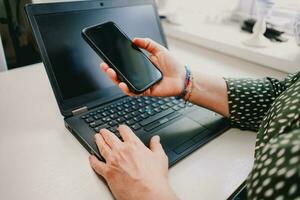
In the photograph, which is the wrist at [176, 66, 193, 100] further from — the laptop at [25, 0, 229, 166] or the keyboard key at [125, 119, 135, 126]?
the keyboard key at [125, 119, 135, 126]

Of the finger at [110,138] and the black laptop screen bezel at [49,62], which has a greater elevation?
the black laptop screen bezel at [49,62]

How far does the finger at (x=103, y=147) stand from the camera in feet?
1.49

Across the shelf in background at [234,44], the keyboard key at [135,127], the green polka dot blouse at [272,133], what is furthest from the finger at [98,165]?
the shelf in background at [234,44]

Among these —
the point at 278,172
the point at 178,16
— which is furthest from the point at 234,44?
the point at 278,172

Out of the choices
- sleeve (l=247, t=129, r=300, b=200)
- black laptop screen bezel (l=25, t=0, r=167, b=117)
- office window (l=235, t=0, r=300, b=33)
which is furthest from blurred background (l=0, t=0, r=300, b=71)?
sleeve (l=247, t=129, r=300, b=200)

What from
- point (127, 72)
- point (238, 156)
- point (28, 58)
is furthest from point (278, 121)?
point (28, 58)

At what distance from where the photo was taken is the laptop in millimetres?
527

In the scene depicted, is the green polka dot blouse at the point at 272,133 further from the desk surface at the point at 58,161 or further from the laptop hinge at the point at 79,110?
the laptop hinge at the point at 79,110

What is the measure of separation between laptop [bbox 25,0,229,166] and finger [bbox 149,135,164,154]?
0.02 metres

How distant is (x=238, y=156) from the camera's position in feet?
1.70

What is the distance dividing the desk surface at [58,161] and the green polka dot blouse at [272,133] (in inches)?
2.4

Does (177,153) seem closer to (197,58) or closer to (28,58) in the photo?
(197,58)

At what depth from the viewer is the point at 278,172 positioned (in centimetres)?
28

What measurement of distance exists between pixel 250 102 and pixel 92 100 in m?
0.35
